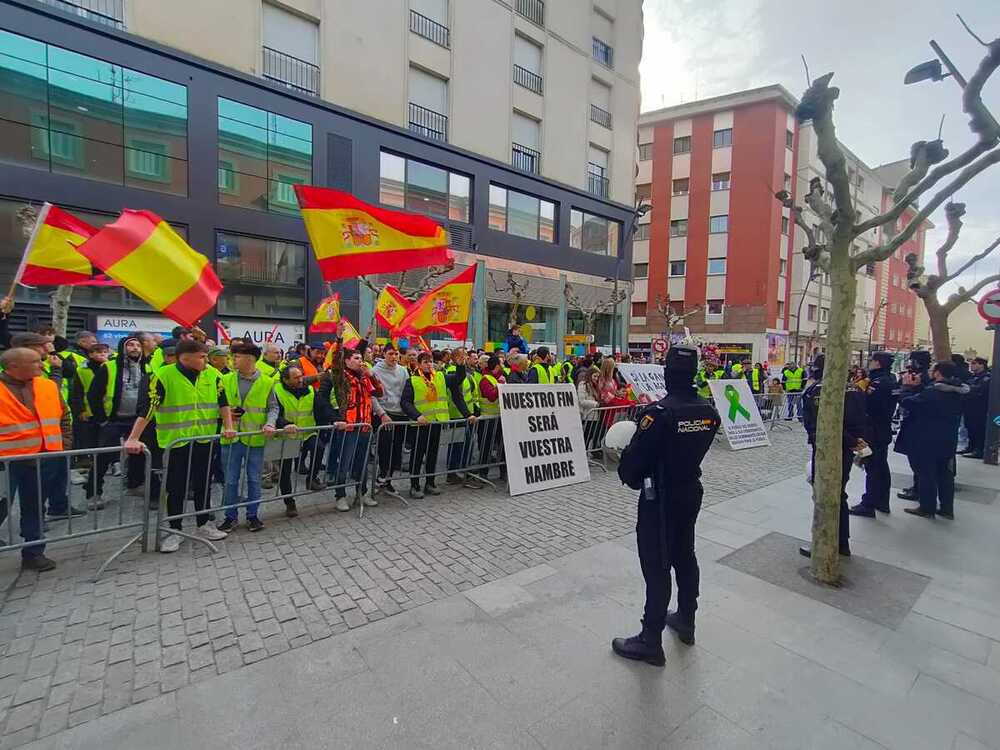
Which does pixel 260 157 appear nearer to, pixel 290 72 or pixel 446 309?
pixel 290 72

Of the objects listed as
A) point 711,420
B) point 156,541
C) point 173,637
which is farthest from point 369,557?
point 711,420

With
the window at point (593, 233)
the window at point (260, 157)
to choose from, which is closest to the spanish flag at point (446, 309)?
the window at point (260, 157)

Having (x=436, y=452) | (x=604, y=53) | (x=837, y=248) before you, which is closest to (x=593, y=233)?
(x=604, y=53)

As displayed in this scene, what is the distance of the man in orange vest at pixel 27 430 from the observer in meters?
3.95

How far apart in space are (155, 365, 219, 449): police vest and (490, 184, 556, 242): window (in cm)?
1921

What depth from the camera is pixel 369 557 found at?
447 centimetres

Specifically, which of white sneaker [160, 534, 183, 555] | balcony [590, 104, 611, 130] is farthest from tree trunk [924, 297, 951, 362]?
balcony [590, 104, 611, 130]

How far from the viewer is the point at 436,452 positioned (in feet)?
21.6

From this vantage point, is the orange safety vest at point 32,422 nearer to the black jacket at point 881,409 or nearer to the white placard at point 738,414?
the black jacket at point 881,409

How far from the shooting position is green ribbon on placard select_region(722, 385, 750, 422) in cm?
1077

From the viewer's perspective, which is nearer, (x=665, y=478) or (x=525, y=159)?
(x=665, y=478)

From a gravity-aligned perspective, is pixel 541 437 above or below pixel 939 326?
below

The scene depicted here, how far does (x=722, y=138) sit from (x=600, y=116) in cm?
1497

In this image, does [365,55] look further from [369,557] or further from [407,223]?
[369,557]
